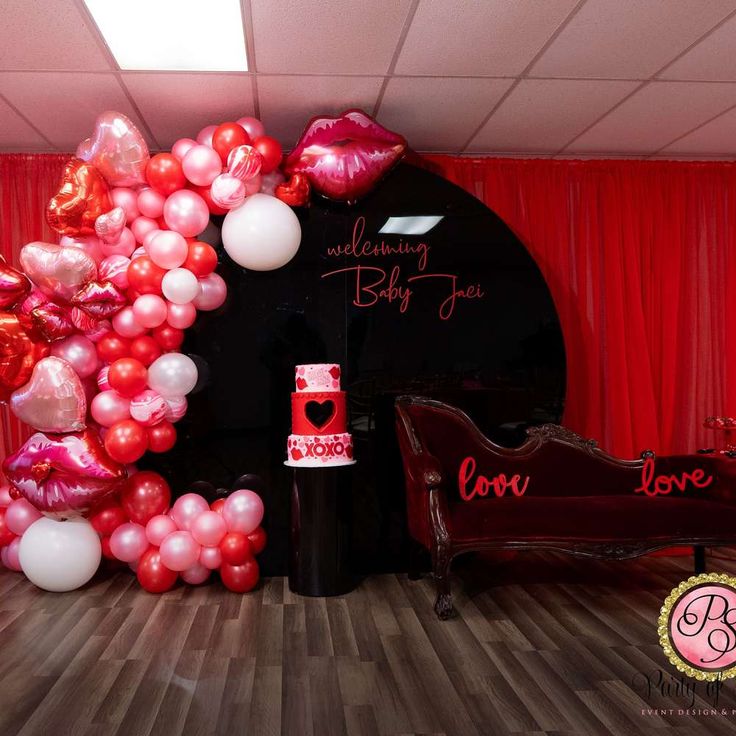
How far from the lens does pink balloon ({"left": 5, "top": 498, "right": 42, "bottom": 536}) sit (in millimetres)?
3980

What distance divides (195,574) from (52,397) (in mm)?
1220

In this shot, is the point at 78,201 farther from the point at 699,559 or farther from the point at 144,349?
the point at 699,559

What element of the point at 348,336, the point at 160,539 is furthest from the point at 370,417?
the point at 160,539

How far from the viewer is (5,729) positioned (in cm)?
235

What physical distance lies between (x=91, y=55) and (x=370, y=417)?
2383 mm

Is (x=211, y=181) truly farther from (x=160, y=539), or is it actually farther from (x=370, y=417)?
(x=160, y=539)

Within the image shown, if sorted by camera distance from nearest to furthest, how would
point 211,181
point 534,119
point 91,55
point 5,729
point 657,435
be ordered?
point 5,729
point 91,55
point 211,181
point 534,119
point 657,435

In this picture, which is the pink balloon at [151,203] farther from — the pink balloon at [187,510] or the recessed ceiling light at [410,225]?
the pink balloon at [187,510]

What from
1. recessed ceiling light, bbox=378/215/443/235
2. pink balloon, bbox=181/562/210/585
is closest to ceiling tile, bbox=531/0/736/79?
recessed ceiling light, bbox=378/215/443/235

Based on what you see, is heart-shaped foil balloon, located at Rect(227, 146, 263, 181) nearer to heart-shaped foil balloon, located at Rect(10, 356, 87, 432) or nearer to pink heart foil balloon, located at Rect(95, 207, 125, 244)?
pink heart foil balloon, located at Rect(95, 207, 125, 244)

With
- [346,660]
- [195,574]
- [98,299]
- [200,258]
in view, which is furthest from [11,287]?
[346,660]

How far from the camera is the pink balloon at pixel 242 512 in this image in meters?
3.84

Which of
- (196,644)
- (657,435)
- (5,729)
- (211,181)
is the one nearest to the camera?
(5,729)

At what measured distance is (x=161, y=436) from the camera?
12.7ft
